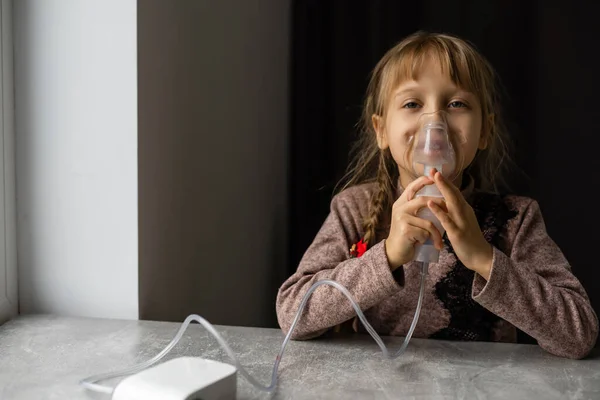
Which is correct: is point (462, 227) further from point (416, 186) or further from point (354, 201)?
point (354, 201)

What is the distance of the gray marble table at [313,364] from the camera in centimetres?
81

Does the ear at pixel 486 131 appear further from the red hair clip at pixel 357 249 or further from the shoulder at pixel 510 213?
the red hair clip at pixel 357 249

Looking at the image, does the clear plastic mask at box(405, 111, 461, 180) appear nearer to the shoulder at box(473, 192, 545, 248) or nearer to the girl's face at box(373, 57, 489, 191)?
the girl's face at box(373, 57, 489, 191)

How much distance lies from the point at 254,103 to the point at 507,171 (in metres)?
0.58

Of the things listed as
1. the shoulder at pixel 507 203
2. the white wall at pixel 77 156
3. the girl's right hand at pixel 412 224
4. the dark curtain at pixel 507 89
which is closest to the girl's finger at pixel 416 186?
the girl's right hand at pixel 412 224

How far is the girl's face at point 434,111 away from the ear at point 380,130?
68mm

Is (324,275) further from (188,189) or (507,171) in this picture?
(507,171)

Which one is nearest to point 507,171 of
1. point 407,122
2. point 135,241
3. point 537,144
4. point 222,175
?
point 537,144

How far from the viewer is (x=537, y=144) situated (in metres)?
1.47

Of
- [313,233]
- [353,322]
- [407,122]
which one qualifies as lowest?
[353,322]

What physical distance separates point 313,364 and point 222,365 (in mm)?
166

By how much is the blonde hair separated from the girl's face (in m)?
0.02

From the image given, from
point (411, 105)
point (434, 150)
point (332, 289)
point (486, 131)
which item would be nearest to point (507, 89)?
point (486, 131)

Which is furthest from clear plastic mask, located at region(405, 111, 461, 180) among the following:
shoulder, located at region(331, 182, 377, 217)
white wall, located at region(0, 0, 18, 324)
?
white wall, located at region(0, 0, 18, 324)
